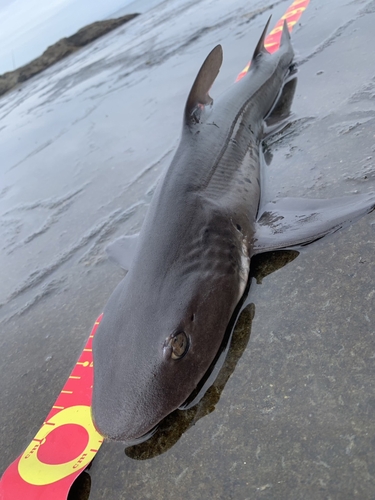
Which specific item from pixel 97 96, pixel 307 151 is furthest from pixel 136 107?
pixel 307 151

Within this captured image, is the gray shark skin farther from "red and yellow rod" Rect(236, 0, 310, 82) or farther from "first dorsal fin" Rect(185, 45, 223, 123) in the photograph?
"red and yellow rod" Rect(236, 0, 310, 82)

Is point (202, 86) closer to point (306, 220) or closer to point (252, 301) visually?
point (306, 220)

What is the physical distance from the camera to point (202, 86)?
3258 millimetres

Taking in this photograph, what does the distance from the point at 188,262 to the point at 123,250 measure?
1147 millimetres

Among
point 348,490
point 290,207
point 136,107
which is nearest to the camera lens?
point 348,490

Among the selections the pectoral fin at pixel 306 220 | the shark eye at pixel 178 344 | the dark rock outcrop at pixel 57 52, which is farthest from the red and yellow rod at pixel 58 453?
the dark rock outcrop at pixel 57 52

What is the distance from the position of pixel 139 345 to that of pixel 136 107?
6.17 meters

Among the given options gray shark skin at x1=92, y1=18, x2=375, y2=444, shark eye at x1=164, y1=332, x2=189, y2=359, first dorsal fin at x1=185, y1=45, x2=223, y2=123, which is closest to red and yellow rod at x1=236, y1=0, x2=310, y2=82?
first dorsal fin at x1=185, y1=45, x2=223, y2=123

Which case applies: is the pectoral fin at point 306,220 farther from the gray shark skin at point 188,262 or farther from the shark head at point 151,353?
the shark head at point 151,353

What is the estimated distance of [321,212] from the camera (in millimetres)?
2441

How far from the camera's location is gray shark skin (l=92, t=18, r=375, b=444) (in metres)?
1.68

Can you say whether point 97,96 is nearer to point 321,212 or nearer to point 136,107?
point 136,107

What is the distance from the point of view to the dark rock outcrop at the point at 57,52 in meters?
20.8

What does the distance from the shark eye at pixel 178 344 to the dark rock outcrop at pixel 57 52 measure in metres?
21.7
